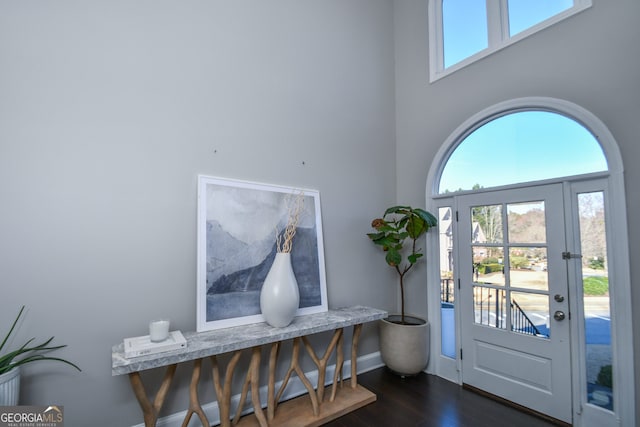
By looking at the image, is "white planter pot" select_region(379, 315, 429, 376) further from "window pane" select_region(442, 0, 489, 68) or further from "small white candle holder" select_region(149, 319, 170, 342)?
"window pane" select_region(442, 0, 489, 68)

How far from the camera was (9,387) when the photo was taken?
1.47 meters

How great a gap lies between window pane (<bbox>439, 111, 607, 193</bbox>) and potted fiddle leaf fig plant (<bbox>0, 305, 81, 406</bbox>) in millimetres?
3576

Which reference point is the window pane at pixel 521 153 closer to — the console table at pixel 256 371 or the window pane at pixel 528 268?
the window pane at pixel 528 268

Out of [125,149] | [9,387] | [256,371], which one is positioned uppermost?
[125,149]

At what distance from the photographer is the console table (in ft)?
5.73

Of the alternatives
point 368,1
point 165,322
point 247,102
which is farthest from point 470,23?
point 165,322

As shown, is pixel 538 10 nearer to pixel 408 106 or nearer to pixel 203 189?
pixel 408 106

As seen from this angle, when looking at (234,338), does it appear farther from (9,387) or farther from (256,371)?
(9,387)

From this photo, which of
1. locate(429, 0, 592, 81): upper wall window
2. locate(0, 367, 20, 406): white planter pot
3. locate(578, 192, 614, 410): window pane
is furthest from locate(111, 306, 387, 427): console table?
locate(429, 0, 592, 81): upper wall window

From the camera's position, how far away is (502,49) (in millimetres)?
2832

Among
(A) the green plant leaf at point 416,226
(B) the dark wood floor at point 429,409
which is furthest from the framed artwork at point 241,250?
(A) the green plant leaf at point 416,226

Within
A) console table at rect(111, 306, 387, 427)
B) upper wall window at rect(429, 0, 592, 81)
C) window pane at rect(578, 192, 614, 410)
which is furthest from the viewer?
upper wall window at rect(429, 0, 592, 81)


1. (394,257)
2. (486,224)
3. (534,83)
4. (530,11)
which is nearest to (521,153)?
(534,83)

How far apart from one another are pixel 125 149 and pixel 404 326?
9.65ft
